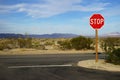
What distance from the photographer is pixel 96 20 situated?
18.8 metres

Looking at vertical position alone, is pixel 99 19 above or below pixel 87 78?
above

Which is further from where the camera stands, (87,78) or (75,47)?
(75,47)

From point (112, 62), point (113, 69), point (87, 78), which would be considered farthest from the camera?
point (112, 62)

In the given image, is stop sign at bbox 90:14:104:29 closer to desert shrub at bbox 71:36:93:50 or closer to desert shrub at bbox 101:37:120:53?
desert shrub at bbox 101:37:120:53

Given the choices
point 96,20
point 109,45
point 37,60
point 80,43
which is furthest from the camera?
point 80,43

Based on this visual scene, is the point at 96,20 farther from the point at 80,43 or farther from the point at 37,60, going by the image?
the point at 80,43

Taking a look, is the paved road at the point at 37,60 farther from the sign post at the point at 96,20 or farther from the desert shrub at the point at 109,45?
the sign post at the point at 96,20

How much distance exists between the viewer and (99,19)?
741 inches

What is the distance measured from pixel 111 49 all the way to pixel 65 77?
8120 millimetres

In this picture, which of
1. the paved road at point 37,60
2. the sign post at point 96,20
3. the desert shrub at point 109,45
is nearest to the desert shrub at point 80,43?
the desert shrub at point 109,45

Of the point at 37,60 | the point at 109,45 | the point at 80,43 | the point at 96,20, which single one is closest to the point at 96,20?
the point at 96,20

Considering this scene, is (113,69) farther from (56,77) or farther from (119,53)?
(56,77)

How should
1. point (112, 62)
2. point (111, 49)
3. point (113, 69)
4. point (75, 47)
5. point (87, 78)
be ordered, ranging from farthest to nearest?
point (75, 47), point (111, 49), point (112, 62), point (113, 69), point (87, 78)

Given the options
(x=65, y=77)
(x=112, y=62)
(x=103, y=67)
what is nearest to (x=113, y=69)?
(x=103, y=67)
